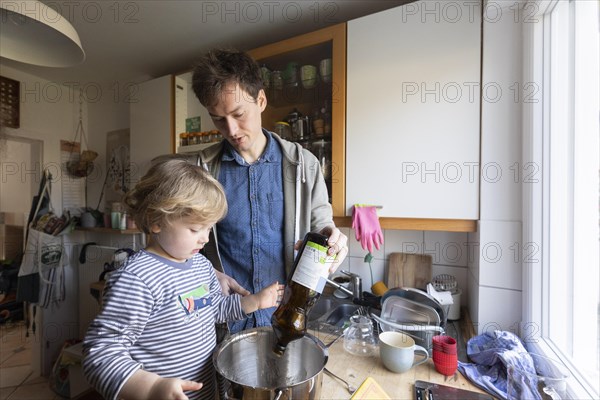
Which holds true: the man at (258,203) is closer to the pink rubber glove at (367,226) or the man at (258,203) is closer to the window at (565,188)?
the pink rubber glove at (367,226)

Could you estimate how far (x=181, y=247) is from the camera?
23.7 inches

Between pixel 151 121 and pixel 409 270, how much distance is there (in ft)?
5.31

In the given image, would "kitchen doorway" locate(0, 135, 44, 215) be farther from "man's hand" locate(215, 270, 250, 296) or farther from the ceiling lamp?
"man's hand" locate(215, 270, 250, 296)

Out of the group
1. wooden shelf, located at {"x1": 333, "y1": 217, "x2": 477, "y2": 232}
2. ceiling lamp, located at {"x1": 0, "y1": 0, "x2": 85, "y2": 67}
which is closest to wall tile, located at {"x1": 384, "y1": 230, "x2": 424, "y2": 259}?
wooden shelf, located at {"x1": 333, "y1": 217, "x2": 477, "y2": 232}

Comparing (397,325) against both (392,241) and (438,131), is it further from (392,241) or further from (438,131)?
(438,131)

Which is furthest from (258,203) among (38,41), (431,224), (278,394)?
(38,41)

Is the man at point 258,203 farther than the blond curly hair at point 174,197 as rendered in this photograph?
Yes

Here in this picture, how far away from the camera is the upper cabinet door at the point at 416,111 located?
101cm

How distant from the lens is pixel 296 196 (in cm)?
84

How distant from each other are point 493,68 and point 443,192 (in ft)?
1.47

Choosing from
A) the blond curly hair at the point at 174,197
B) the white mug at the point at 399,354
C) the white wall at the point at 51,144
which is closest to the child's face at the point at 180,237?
the blond curly hair at the point at 174,197

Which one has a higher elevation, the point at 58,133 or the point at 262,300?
the point at 58,133

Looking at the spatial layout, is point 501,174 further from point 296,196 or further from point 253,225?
point 253,225

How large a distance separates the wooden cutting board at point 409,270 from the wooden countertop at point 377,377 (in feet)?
1.58
